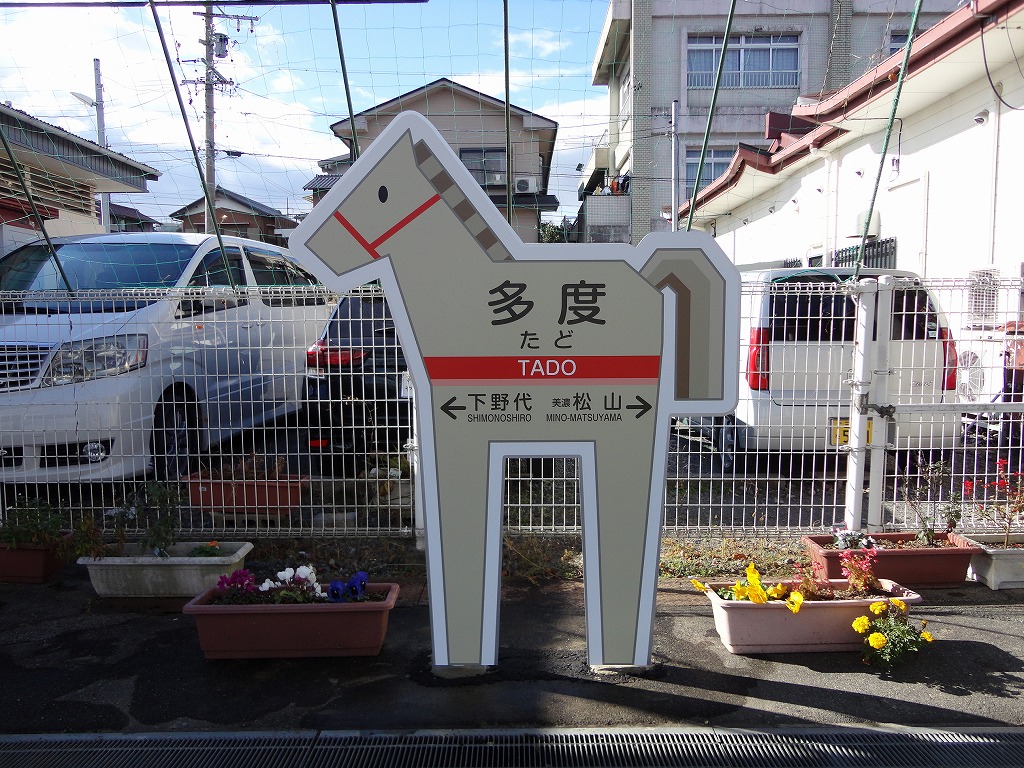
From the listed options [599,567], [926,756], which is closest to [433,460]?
[599,567]

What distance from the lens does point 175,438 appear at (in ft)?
15.1

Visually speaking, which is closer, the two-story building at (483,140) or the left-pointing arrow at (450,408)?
the left-pointing arrow at (450,408)

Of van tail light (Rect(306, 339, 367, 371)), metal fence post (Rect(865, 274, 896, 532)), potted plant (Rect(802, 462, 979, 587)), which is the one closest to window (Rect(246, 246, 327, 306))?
van tail light (Rect(306, 339, 367, 371))

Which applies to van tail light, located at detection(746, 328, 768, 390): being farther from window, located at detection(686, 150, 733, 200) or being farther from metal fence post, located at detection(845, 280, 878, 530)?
window, located at detection(686, 150, 733, 200)

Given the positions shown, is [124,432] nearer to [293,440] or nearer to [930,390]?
[293,440]

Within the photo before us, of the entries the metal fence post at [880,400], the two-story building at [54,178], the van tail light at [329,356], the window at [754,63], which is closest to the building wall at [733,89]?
the window at [754,63]

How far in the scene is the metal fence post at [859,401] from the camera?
4371 mm

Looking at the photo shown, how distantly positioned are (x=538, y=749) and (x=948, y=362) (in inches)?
141

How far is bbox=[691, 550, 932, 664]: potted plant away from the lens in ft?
11.0

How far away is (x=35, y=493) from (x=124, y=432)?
0.77 m

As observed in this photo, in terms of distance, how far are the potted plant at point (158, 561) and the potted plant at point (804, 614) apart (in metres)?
2.70

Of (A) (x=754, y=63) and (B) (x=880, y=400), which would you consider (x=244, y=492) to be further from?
(A) (x=754, y=63)

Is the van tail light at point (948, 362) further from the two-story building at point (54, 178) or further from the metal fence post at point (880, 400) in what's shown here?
the two-story building at point (54, 178)

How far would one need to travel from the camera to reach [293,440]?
5.01 m
